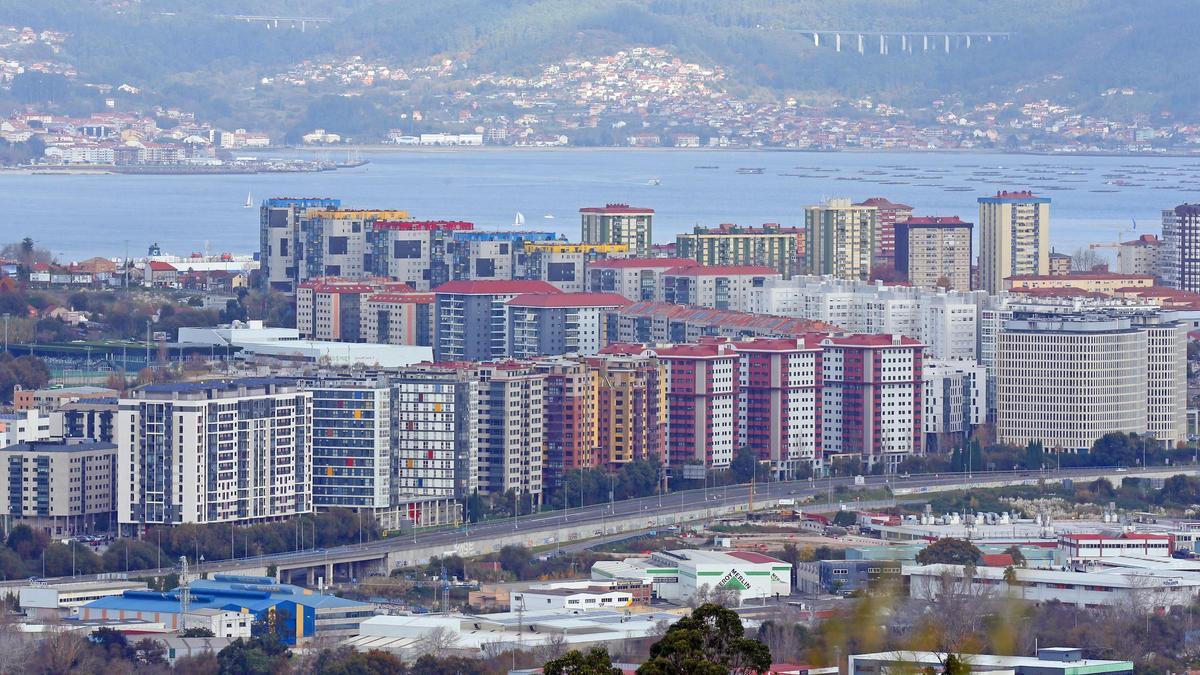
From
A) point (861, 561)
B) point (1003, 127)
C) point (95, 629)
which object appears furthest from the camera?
point (1003, 127)

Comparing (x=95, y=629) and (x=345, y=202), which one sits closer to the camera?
(x=95, y=629)

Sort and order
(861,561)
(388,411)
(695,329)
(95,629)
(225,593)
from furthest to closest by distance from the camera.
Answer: (695,329) → (388,411) → (861,561) → (225,593) → (95,629)

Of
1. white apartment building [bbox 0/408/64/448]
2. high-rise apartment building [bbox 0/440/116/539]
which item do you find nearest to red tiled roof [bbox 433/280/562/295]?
white apartment building [bbox 0/408/64/448]

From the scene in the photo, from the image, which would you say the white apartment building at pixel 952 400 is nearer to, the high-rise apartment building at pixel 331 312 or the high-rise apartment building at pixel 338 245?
the high-rise apartment building at pixel 331 312

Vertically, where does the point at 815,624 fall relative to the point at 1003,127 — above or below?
below

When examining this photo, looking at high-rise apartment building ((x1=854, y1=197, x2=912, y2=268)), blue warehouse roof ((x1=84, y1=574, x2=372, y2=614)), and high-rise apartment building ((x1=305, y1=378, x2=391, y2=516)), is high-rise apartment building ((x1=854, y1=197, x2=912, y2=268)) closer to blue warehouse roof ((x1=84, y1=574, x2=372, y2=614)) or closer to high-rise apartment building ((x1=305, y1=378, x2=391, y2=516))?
high-rise apartment building ((x1=305, y1=378, x2=391, y2=516))

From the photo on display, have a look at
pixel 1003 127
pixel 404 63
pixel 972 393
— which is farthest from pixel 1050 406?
pixel 404 63

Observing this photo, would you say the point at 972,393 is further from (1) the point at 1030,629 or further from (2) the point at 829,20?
(2) the point at 829,20
